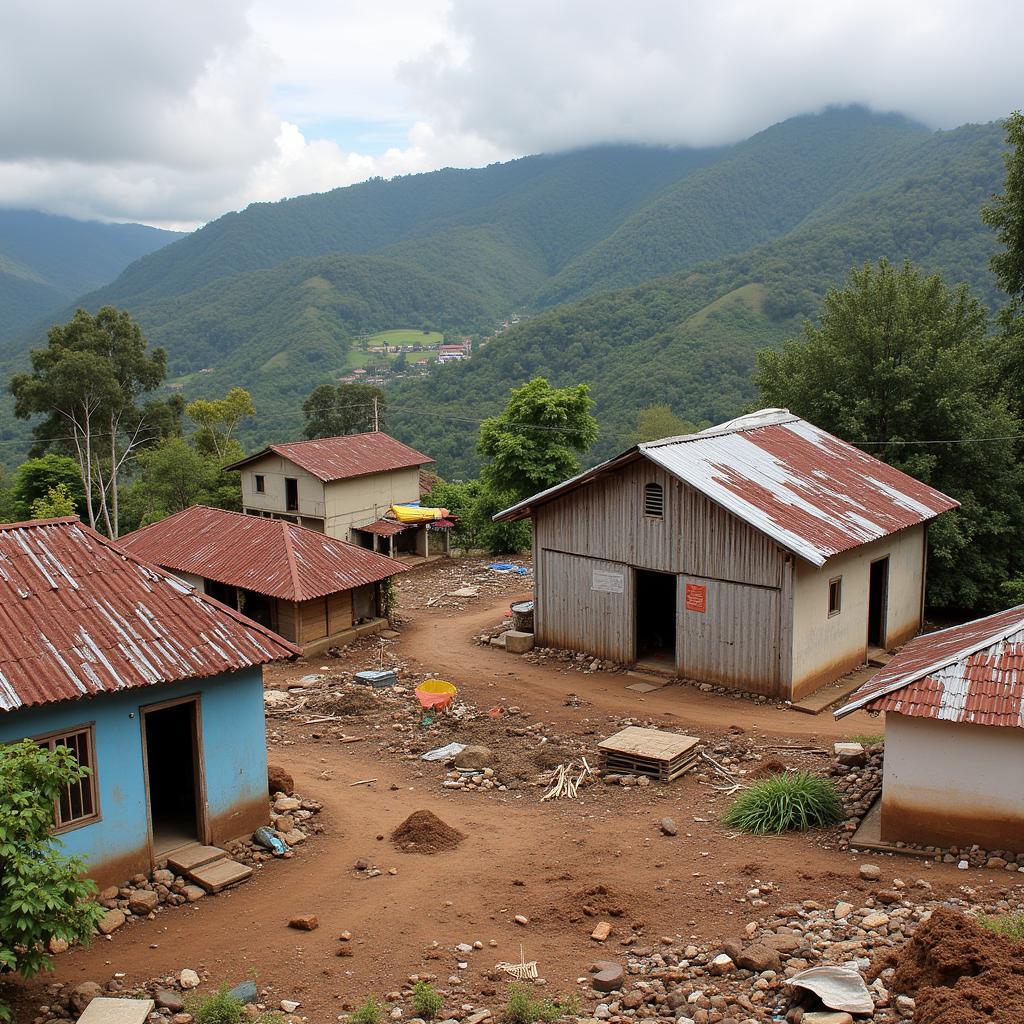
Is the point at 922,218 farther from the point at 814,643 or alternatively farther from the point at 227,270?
the point at 227,270

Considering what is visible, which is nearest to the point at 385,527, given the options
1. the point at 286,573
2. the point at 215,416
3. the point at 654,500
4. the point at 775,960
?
the point at 286,573

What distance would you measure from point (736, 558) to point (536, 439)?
758 inches

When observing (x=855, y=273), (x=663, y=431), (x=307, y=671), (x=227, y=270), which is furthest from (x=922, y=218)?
(x=227, y=270)

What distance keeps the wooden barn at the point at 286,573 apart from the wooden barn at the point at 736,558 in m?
5.23

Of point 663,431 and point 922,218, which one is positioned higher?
point 922,218

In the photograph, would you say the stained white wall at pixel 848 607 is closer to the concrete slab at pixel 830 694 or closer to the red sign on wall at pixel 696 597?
the concrete slab at pixel 830 694

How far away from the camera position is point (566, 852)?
12.1 meters

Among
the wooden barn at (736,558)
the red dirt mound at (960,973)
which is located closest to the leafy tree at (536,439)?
the wooden barn at (736,558)

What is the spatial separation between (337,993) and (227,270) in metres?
175

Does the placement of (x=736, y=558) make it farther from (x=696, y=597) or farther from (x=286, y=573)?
(x=286, y=573)

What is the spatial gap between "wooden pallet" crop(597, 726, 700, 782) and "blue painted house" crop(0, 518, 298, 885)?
18.0 feet

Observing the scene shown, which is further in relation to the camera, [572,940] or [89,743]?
[89,743]

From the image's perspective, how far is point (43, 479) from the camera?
48.6 meters

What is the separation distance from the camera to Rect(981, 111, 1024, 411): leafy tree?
27266mm
